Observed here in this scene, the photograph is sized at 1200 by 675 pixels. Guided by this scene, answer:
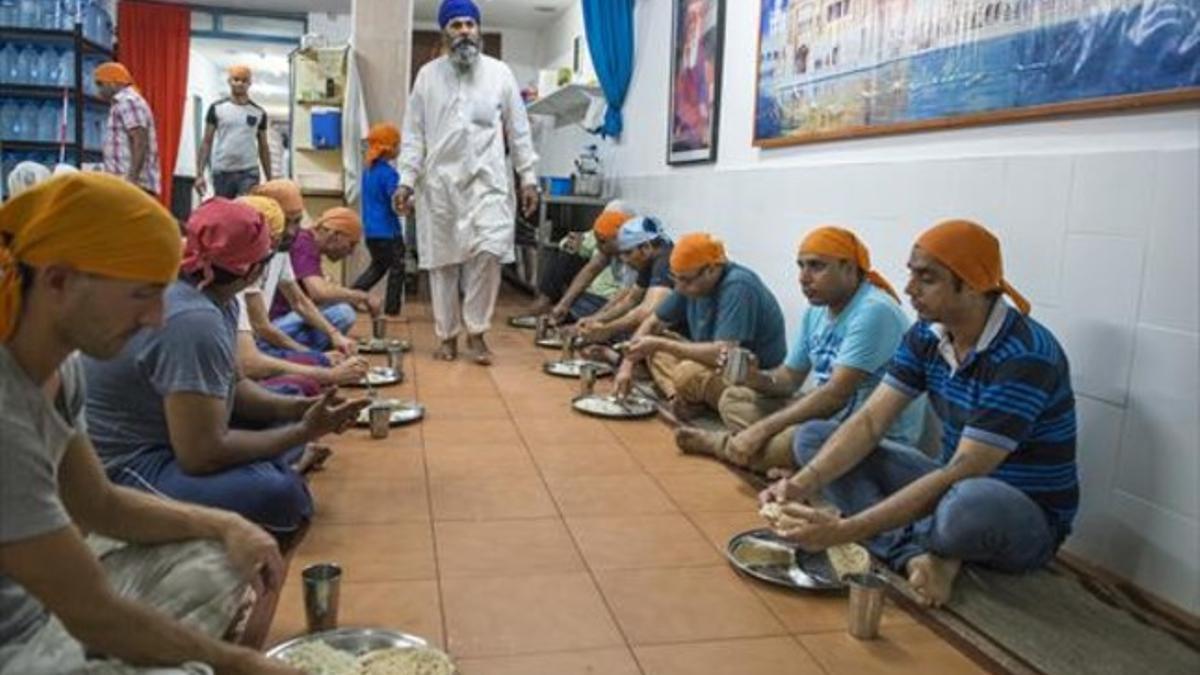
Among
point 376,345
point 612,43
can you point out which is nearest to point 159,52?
point 612,43

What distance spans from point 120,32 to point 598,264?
745 centimetres

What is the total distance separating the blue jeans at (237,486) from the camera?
6.23 ft

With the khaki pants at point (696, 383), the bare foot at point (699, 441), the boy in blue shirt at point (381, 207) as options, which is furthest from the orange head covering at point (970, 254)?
the boy in blue shirt at point (381, 207)

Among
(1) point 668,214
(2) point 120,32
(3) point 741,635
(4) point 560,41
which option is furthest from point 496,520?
(2) point 120,32

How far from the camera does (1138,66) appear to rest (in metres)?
2.06

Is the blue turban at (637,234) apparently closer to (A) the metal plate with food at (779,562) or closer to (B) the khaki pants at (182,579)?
(A) the metal plate with food at (779,562)

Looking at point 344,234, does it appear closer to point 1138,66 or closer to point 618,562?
point 618,562

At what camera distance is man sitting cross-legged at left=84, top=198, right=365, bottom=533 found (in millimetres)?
1770

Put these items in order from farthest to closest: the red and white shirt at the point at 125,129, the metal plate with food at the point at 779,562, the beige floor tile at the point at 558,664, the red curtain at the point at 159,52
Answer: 1. the red curtain at the point at 159,52
2. the red and white shirt at the point at 125,129
3. the metal plate with food at the point at 779,562
4. the beige floor tile at the point at 558,664

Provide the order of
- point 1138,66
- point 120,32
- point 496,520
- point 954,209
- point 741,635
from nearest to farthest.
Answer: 1. point 741,635
2. point 1138,66
3. point 496,520
4. point 954,209
5. point 120,32

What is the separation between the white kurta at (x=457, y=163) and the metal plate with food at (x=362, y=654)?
2.90 m

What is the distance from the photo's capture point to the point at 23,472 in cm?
100

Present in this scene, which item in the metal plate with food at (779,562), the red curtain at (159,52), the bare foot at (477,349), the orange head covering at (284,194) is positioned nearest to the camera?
the metal plate with food at (779,562)

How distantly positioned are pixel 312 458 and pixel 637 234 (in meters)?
1.99
